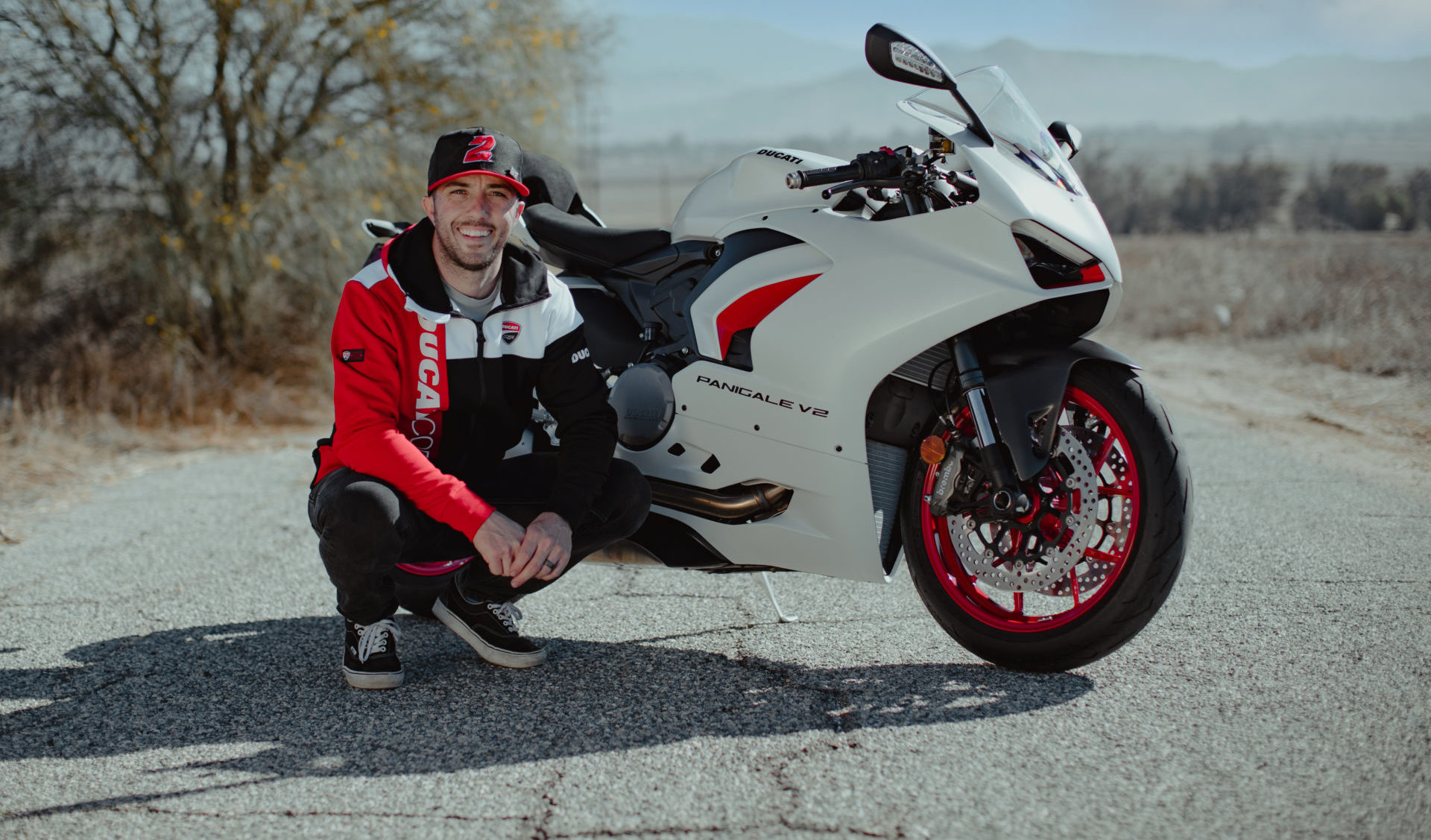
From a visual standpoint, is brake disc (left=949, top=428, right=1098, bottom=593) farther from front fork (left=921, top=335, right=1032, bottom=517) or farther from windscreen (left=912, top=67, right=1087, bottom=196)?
windscreen (left=912, top=67, right=1087, bottom=196)

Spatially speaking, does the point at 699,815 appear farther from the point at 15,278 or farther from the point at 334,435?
the point at 15,278

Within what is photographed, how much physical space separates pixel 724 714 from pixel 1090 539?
1059mm

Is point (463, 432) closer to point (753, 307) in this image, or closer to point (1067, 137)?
point (753, 307)

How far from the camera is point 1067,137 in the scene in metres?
3.37

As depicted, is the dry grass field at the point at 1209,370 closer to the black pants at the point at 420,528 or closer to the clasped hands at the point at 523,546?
the black pants at the point at 420,528

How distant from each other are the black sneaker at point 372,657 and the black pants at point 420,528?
48 millimetres

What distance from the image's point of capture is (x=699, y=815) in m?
2.30

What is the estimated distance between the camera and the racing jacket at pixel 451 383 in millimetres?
2912

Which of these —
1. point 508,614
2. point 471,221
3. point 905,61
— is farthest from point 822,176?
point 508,614

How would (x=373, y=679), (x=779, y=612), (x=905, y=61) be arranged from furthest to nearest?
(x=779, y=612) → (x=373, y=679) → (x=905, y=61)

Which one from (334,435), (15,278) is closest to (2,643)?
(334,435)

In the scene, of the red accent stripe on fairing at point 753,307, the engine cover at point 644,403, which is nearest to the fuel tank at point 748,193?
the red accent stripe on fairing at point 753,307

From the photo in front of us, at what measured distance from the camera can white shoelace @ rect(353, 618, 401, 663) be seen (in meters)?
3.07

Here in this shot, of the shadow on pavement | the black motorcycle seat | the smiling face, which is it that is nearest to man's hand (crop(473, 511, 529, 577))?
the shadow on pavement
